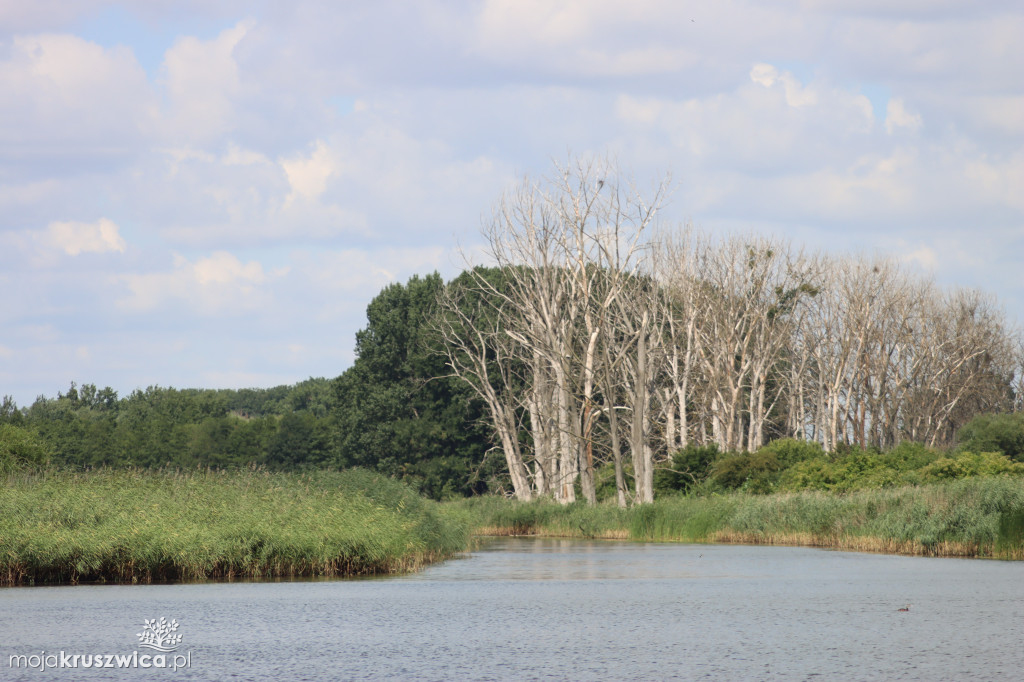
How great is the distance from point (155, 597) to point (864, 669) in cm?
1413

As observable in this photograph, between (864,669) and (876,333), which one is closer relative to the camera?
(864,669)

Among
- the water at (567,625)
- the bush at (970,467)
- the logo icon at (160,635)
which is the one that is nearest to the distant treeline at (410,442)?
the bush at (970,467)

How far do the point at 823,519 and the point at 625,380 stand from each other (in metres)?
19.9

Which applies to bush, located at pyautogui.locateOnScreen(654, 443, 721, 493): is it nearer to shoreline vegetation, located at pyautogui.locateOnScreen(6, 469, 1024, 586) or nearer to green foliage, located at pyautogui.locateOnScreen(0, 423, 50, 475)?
shoreline vegetation, located at pyautogui.locateOnScreen(6, 469, 1024, 586)

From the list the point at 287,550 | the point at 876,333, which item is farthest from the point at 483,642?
the point at 876,333

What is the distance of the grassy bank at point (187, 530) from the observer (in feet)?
84.8

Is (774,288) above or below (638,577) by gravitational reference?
above

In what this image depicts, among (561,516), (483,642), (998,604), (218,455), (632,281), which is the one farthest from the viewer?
(218,455)

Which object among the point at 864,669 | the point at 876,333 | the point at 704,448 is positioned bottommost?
the point at 864,669

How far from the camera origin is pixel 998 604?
70.0ft

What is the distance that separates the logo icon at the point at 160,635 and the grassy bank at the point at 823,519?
70.7ft

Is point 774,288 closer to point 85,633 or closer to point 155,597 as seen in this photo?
point 155,597

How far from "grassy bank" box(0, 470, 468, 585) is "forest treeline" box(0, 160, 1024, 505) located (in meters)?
16.9

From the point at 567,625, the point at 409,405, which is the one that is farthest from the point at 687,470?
the point at 567,625
